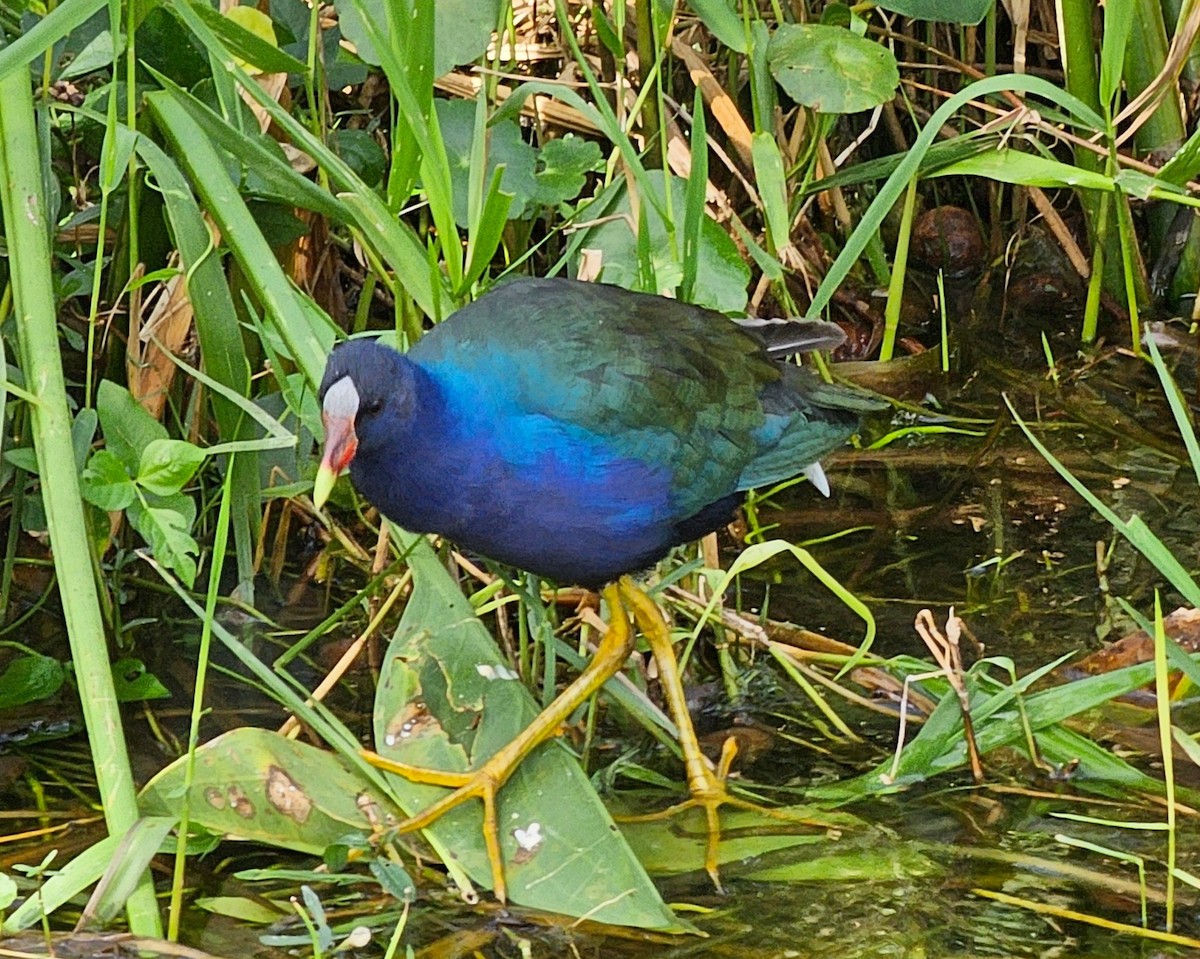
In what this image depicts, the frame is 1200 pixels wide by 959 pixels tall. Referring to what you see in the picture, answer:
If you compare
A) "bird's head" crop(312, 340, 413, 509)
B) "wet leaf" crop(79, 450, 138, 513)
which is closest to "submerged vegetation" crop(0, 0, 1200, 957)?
"wet leaf" crop(79, 450, 138, 513)

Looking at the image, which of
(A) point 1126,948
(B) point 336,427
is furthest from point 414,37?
(A) point 1126,948

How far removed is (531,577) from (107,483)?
52cm

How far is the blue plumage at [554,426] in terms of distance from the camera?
5.68ft

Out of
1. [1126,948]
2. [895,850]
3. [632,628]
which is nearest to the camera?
[1126,948]

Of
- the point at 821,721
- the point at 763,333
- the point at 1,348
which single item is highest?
the point at 1,348

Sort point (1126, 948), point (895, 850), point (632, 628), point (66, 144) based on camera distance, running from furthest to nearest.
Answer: point (66, 144)
point (632, 628)
point (895, 850)
point (1126, 948)

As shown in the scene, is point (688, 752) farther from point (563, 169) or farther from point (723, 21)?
point (723, 21)

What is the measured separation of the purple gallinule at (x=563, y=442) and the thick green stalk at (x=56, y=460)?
0.23 m

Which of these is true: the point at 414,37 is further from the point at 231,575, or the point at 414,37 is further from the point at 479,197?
A: the point at 231,575

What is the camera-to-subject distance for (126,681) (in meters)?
2.08

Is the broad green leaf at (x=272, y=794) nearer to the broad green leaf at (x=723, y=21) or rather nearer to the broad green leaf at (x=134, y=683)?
the broad green leaf at (x=134, y=683)

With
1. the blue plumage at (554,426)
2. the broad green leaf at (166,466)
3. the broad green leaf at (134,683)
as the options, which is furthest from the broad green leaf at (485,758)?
the broad green leaf at (134,683)

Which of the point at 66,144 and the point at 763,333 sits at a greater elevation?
the point at 66,144

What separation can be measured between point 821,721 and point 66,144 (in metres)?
1.26
